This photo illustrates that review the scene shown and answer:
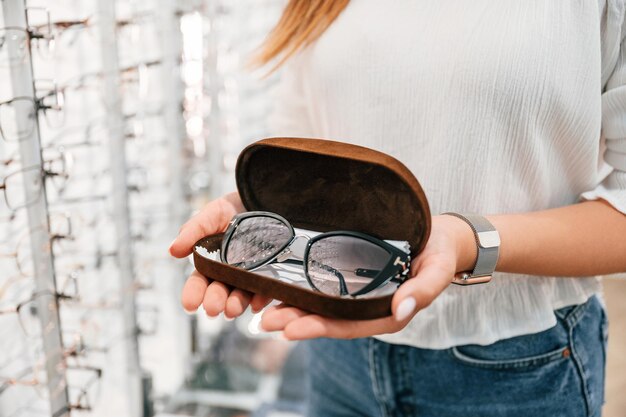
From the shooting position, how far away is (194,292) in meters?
0.43

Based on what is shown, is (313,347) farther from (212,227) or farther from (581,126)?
(581,126)

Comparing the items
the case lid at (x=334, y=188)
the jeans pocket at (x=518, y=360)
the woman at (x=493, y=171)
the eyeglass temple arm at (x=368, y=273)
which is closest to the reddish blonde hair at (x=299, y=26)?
the woman at (x=493, y=171)

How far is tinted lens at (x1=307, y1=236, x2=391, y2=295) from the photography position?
1.56ft

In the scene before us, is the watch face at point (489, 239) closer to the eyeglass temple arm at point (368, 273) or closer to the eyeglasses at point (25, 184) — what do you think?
the eyeglass temple arm at point (368, 273)

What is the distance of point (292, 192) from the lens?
0.53 meters

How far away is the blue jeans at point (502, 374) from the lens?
52cm

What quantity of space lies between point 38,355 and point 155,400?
1.65ft

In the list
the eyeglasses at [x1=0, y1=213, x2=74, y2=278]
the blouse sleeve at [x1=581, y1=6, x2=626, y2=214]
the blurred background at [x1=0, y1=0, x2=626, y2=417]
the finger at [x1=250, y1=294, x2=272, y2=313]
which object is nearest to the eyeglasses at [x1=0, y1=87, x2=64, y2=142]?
the blurred background at [x1=0, y1=0, x2=626, y2=417]

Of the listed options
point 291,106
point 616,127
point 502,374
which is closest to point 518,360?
point 502,374

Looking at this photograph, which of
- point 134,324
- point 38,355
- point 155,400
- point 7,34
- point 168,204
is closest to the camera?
point 7,34

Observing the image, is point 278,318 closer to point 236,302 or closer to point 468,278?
point 236,302

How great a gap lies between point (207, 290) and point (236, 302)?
1.2 inches

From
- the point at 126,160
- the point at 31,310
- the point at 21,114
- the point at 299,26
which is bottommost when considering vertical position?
the point at 31,310

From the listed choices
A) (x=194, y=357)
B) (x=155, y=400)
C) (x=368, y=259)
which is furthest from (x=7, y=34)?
(x=194, y=357)
